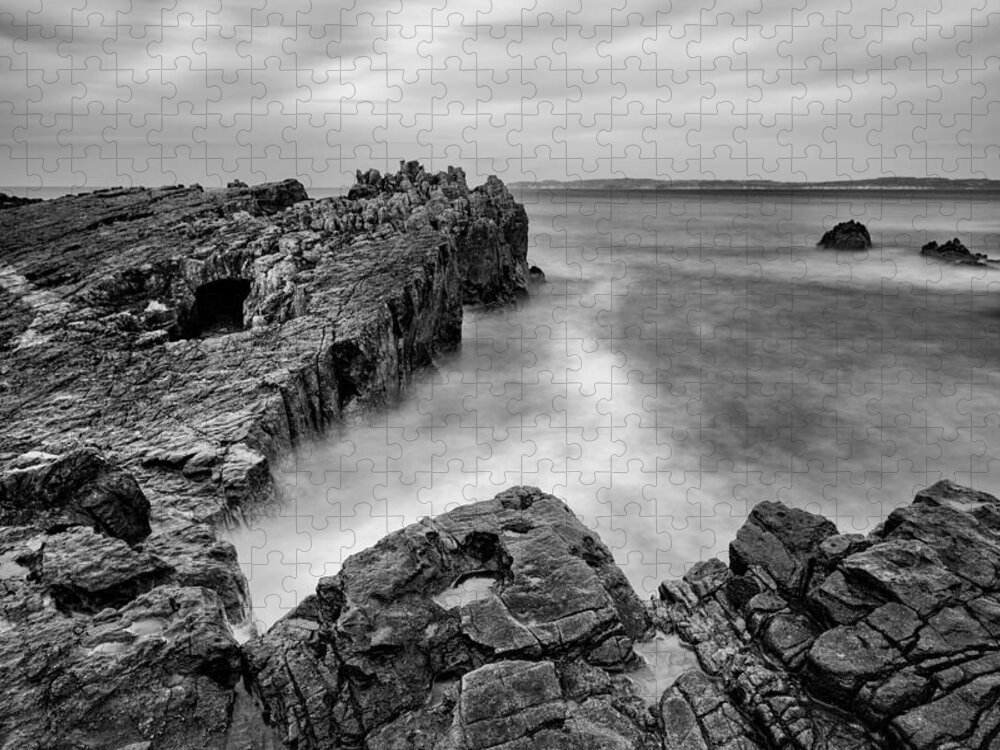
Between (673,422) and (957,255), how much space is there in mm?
29327

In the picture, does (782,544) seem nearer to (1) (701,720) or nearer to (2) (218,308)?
(1) (701,720)

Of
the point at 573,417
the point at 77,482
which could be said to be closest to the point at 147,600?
the point at 77,482

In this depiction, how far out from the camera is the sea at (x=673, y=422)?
14656mm

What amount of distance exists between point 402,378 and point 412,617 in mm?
11871

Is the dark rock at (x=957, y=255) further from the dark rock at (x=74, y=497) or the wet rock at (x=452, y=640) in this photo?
the dark rock at (x=74, y=497)

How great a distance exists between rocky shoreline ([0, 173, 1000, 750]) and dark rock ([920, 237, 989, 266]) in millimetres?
33979

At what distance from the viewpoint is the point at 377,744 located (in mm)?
7137

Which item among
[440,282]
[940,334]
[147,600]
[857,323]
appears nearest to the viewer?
[147,600]

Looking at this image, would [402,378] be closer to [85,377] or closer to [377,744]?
[85,377]

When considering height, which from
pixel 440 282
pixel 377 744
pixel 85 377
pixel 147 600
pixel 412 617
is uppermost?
pixel 440 282

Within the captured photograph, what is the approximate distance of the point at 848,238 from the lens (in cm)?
4269

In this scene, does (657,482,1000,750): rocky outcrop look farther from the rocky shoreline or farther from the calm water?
the calm water

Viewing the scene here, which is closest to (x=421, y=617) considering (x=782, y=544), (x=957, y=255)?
(x=782, y=544)

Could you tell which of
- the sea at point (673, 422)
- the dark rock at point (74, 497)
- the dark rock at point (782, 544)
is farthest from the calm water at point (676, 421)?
the dark rock at point (782, 544)
